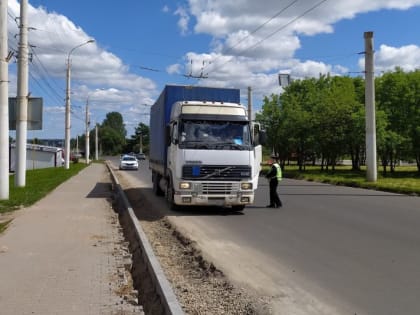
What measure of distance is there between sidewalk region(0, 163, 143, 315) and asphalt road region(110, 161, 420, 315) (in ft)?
5.34

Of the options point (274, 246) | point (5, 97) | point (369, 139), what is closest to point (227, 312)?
point (274, 246)

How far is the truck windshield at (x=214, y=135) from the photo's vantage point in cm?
1373

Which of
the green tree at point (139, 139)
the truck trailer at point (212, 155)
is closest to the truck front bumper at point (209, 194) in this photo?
the truck trailer at point (212, 155)

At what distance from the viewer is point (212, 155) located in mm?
13539

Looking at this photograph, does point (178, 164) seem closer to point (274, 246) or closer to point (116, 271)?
point (274, 246)

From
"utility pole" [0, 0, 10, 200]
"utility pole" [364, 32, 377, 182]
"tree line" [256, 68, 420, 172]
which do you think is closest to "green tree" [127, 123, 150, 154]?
"tree line" [256, 68, 420, 172]

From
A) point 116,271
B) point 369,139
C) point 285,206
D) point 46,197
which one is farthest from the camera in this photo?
point 369,139

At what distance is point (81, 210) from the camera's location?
14883mm

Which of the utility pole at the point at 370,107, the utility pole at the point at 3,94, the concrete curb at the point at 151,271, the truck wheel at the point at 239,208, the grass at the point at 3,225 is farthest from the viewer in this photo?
the utility pole at the point at 370,107

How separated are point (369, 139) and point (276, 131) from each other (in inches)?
758

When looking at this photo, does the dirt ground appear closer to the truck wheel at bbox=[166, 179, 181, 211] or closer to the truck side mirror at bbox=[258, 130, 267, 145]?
the truck wheel at bbox=[166, 179, 181, 211]

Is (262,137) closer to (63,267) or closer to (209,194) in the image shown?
(209,194)

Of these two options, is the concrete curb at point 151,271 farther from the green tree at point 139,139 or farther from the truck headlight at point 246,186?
the green tree at point 139,139

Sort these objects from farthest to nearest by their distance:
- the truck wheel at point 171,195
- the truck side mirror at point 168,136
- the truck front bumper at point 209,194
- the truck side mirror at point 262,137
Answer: the truck side mirror at point 168,136 < the truck wheel at point 171,195 < the truck side mirror at point 262,137 < the truck front bumper at point 209,194
